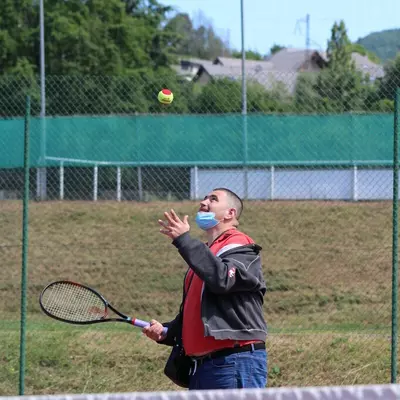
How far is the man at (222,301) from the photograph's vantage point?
13.9ft

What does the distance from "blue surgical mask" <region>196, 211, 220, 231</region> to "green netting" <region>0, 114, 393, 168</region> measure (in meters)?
6.79

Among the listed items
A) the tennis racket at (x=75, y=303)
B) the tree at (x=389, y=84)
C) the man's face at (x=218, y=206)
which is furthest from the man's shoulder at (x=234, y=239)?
the tree at (x=389, y=84)

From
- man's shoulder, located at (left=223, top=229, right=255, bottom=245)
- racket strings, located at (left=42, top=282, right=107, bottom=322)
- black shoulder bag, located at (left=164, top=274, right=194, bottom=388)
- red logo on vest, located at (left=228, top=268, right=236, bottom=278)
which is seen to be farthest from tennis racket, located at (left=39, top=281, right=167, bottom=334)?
red logo on vest, located at (left=228, top=268, right=236, bottom=278)

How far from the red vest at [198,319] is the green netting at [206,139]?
22.4 feet

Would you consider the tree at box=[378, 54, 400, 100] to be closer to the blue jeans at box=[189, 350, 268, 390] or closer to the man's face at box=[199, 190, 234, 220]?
the man's face at box=[199, 190, 234, 220]

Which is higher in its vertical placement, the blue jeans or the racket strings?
the racket strings

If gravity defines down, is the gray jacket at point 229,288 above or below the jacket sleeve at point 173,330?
above

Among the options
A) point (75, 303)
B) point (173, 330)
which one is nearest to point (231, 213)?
point (173, 330)

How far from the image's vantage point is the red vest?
173 inches

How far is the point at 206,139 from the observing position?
12.3m

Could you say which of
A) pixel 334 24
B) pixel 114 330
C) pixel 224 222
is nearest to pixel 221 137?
pixel 114 330

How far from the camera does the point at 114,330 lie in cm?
927

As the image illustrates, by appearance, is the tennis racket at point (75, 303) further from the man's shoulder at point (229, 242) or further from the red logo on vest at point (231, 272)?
the red logo on vest at point (231, 272)

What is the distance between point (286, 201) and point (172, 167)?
6.68 feet
